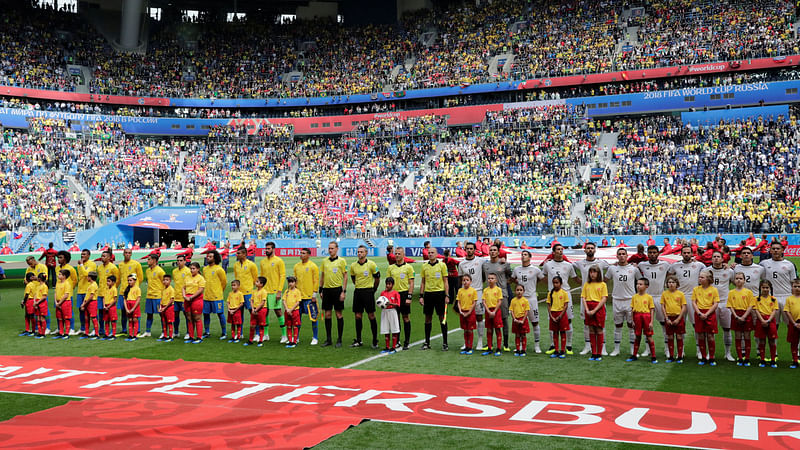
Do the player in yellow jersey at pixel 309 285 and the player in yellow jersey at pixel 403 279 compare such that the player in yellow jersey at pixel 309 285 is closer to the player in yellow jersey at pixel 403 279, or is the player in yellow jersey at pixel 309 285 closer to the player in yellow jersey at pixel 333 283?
the player in yellow jersey at pixel 333 283

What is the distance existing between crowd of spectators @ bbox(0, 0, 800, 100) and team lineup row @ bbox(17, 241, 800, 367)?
41131mm

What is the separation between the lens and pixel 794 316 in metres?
10.5

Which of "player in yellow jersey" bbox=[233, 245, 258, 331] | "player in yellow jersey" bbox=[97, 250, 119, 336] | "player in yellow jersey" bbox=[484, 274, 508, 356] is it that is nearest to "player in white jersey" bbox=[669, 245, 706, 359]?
"player in yellow jersey" bbox=[484, 274, 508, 356]

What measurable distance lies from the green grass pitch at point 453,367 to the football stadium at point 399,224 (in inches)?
2.8

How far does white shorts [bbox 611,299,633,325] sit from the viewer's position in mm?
11602

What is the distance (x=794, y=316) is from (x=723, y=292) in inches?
48.4

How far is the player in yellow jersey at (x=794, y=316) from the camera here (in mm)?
10438

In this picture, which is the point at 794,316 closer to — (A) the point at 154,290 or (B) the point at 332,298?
(B) the point at 332,298

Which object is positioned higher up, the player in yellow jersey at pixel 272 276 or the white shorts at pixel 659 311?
the player in yellow jersey at pixel 272 276

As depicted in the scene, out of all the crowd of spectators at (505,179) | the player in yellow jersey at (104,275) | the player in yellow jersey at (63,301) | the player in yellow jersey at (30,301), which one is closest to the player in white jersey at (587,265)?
the player in yellow jersey at (104,275)

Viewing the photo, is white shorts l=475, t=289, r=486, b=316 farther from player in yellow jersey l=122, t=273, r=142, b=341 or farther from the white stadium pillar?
the white stadium pillar

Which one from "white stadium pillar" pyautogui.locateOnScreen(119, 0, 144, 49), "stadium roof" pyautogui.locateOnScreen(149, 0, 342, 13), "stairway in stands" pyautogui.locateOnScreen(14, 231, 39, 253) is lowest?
"stairway in stands" pyautogui.locateOnScreen(14, 231, 39, 253)

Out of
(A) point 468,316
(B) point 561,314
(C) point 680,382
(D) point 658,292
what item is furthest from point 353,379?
(D) point 658,292

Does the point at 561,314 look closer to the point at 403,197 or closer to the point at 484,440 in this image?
the point at 484,440
